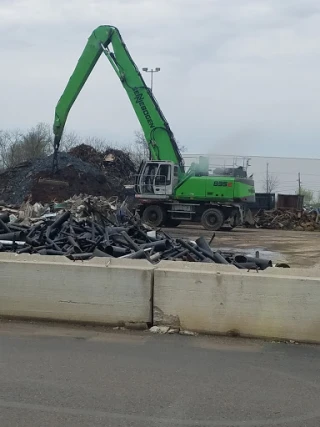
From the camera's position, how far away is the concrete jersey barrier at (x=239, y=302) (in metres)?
6.61

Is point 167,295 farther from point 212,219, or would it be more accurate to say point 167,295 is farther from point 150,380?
point 212,219

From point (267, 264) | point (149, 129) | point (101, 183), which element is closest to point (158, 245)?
point (267, 264)

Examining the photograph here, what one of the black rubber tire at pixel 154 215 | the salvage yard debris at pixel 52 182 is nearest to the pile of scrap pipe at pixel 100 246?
the black rubber tire at pixel 154 215

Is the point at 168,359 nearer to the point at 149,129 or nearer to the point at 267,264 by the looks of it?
the point at 267,264

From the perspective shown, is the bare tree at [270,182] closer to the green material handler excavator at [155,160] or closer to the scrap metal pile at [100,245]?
the green material handler excavator at [155,160]

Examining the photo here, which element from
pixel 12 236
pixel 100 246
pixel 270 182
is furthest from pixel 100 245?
pixel 270 182

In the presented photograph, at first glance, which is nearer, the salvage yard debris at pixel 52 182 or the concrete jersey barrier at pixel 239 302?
the concrete jersey barrier at pixel 239 302

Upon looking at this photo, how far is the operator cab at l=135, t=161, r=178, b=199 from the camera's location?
2611 centimetres

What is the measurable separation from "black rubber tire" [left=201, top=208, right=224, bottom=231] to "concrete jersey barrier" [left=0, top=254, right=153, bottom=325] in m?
19.5

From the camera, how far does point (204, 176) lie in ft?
89.1

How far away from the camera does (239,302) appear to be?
678cm

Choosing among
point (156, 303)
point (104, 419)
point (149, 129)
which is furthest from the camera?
point (149, 129)

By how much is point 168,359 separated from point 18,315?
2.35 metres

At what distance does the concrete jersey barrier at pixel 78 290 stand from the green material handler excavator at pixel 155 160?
18895 millimetres
